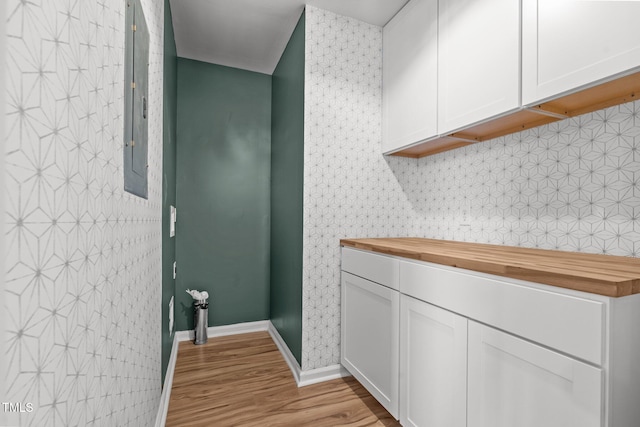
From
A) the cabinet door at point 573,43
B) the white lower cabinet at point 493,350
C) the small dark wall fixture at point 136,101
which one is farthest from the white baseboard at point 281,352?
the cabinet door at point 573,43

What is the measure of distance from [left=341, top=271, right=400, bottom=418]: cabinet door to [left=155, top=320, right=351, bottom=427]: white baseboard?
0.14 metres

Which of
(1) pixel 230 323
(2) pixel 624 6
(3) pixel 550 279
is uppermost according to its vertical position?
(2) pixel 624 6

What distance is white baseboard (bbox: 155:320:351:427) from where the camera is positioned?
1629 mm

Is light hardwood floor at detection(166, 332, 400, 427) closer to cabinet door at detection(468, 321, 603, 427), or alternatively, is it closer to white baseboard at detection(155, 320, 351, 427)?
white baseboard at detection(155, 320, 351, 427)

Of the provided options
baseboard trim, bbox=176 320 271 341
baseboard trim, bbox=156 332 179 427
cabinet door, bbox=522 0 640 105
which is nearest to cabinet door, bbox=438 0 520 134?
cabinet door, bbox=522 0 640 105

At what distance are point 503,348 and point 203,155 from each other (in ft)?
8.22

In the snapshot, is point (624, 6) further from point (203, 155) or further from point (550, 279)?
point (203, 155)

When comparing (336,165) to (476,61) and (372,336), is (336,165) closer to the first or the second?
(476,61)

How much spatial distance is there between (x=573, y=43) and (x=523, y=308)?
93cm

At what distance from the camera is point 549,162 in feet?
4.57

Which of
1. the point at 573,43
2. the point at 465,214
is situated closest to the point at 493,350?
the point at 465,214

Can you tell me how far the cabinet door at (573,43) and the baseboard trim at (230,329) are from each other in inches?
101

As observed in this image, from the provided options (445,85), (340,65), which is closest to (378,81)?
(340,65)

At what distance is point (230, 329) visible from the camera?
8.76ft
